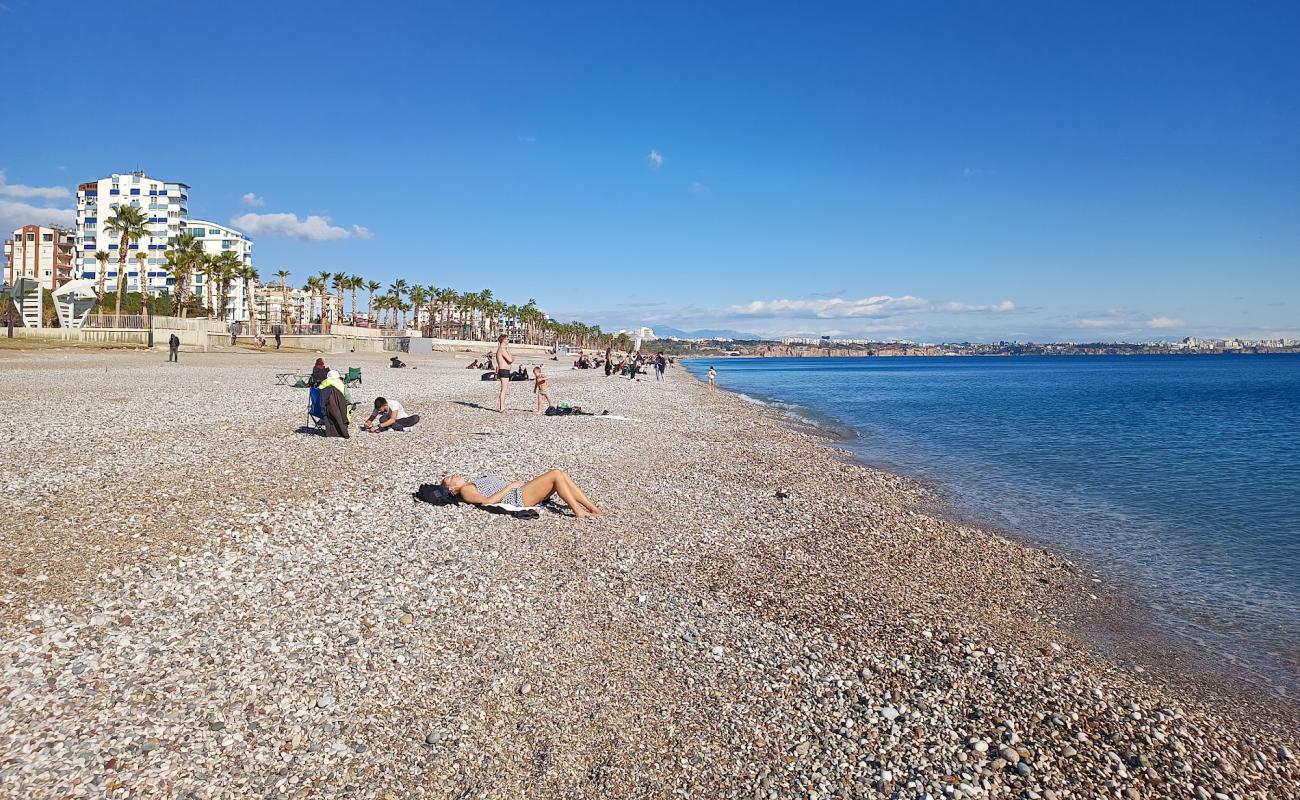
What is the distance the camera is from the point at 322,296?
4149 inches

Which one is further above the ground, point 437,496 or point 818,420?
point 437,496

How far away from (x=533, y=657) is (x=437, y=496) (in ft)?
15.7

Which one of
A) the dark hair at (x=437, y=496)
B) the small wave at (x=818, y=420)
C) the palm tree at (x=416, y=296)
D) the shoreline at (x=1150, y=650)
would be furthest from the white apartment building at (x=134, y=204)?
the shoreline at (x=1150, y=650)

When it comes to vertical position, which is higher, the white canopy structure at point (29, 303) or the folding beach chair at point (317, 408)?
A: the white canopy structure at point (29, 303)

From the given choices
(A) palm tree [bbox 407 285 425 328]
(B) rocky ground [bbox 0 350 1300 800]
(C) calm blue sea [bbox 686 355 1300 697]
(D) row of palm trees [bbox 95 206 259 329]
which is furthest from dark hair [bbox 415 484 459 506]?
(A) palm tree [bbox 407 285 425 328]

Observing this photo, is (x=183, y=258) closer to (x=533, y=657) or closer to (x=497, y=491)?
A: (x=497, y=491)

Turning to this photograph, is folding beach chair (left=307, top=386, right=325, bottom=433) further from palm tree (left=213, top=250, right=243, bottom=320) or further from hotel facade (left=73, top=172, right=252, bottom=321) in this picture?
hotel facade (left=73, top=172, right=252, bottom=321)

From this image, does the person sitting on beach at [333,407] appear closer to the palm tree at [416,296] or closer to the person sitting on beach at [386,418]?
the person sitting on beach at [386,418]

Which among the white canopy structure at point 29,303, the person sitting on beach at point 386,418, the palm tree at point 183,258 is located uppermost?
the palm tree at point 183,258

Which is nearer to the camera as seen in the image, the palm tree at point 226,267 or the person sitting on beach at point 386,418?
the person sitting on beach at point 386,418

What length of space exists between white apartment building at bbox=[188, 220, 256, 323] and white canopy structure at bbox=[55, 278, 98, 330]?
74756mm

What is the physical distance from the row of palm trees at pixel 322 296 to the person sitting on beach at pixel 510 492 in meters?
39.8

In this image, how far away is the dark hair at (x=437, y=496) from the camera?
34.7ft

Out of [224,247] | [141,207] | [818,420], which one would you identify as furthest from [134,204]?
[818,420]
